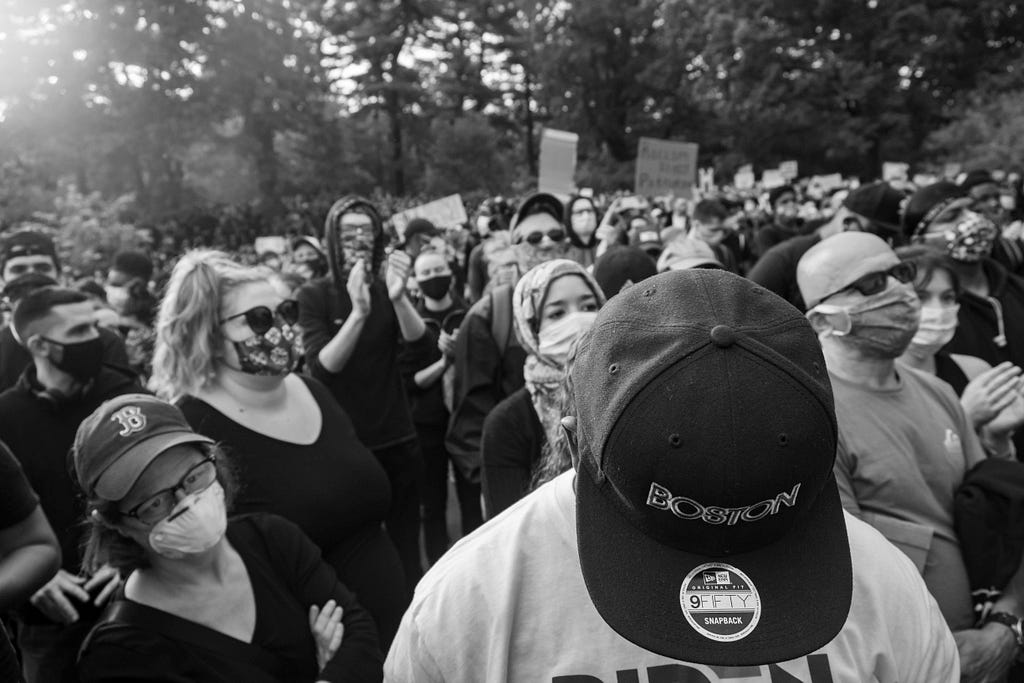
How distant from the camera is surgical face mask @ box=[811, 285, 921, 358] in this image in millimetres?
2496

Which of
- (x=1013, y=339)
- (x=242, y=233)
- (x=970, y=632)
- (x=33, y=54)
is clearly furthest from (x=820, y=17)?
(x=970, y=632)

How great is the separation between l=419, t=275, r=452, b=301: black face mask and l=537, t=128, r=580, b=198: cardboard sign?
2744 mm

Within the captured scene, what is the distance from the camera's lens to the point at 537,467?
2.53 metres

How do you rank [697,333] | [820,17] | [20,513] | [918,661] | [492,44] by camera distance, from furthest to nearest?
1. [492,44]
2. [820,17]
3. [20,513]
4. [918,661]
5. [697,333]

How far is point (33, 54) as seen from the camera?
2800 cm

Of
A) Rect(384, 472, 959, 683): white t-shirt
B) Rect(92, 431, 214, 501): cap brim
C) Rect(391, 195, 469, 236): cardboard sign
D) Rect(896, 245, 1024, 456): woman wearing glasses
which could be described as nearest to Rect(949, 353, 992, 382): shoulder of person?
Rect(896, 245, 1024, 456): woman wearing glasses

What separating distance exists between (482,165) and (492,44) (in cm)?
636

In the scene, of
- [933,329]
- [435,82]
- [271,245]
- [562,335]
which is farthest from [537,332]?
[435,82]

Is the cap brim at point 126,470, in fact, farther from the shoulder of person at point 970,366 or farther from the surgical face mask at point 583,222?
the surgical face mask at point 583,222

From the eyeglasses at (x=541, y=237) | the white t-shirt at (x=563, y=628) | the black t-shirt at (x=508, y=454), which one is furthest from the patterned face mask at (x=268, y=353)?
the eyeglasses at (x=541, y=237)

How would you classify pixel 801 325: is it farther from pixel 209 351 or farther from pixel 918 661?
pixel 209 351

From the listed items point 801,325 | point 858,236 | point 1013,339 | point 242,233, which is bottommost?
point 242,233

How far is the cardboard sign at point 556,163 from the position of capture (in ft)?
25.4

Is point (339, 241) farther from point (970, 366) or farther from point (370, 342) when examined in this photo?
point (970, 366)
